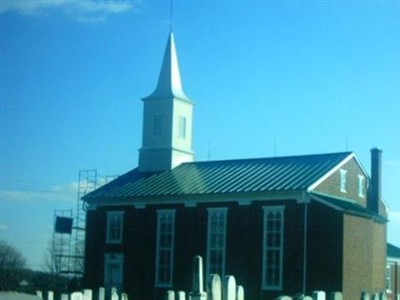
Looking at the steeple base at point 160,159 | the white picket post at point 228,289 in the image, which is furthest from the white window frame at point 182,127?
the white picket post at point 228,289

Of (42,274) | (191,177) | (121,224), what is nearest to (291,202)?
(191,177)

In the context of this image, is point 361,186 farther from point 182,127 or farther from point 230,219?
point 182,127

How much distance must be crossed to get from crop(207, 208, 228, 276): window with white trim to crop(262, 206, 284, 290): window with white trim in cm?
261

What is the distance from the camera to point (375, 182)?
155ft

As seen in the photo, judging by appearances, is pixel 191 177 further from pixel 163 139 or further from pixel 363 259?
pixel 363 259

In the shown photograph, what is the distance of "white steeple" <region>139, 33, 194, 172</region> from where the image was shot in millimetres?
51469

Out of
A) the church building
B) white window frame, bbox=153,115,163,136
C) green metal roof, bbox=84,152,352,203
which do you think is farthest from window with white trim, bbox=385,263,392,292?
white window frame, bbox=153,115,163,136

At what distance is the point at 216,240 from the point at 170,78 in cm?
1388

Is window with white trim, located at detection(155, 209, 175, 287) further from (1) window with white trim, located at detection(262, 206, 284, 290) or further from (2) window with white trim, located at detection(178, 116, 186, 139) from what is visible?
(2) window with white trim, located at detection(178, 116, 186, 139)

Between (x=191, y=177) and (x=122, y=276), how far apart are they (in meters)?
7.10

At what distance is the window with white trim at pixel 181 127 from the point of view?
52375 mm

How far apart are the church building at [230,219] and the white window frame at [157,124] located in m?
0.06

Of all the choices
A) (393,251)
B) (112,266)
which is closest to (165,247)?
(112,266)

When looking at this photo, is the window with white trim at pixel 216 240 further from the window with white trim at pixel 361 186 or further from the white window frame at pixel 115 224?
the window with white trim at pixel 361 186
